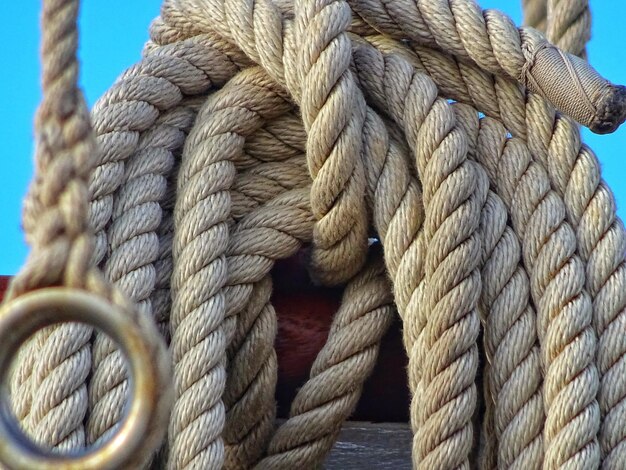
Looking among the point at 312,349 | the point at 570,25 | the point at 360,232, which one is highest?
the point at 570,25

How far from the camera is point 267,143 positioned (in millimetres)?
1105

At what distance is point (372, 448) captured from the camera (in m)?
1.08

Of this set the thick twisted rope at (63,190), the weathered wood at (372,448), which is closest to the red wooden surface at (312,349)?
the weathered wood at (372,448)

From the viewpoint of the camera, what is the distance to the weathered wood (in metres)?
1.07

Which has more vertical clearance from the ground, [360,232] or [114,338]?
[360,232]

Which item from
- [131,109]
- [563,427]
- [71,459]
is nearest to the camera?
[71,459]

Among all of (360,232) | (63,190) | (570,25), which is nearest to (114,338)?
(63,190)

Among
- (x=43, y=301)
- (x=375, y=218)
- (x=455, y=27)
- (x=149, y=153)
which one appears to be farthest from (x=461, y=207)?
(x=43, y=301)

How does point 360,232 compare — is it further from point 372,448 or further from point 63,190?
point 63,190

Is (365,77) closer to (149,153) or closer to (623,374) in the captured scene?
(149,153)

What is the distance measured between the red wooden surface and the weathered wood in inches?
0.4

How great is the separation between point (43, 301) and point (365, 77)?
23.9 inches

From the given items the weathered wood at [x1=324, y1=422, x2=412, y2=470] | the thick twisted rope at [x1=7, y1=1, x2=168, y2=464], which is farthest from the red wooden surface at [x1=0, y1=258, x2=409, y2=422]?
the thick twisted rope at [x1=7, y1=1, x2=168, y2=464]

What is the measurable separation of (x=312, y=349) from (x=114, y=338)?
1.77 ft
